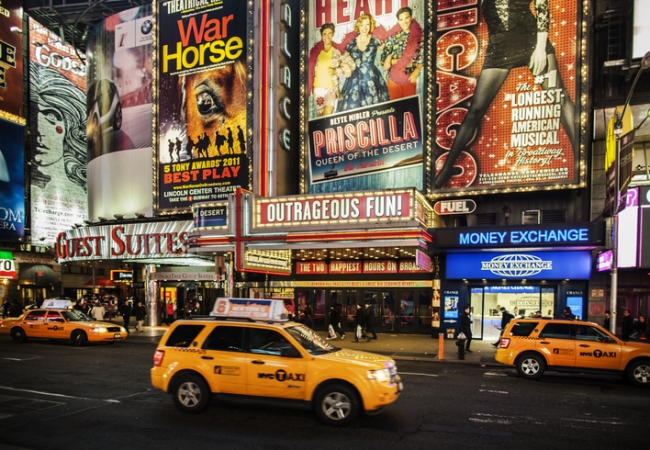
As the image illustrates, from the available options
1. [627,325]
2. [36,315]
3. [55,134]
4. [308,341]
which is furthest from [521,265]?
[55,134]

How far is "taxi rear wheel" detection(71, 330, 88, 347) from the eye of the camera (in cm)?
2131

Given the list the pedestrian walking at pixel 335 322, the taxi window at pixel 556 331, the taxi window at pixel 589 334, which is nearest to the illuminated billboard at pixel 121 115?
the pedestrian walking at pixel 335 322

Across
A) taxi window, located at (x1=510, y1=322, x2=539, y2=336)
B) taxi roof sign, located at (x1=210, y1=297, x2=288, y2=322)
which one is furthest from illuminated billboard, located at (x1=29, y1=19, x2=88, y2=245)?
taxi window, located at (x1=510, y1=322, x2=539, y2=336)

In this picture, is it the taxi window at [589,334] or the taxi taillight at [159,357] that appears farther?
the taxi window at [589,334]

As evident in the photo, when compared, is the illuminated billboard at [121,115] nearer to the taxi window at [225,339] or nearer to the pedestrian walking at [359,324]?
the pedestrian walking at [359,324]

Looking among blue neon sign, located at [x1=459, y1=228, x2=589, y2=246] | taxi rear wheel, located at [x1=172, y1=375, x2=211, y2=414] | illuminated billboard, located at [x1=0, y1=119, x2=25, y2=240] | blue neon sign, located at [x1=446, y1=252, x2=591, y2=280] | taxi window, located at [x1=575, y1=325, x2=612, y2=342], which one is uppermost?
illuminated billboard, located at [x1=0, y1=119, x2=25, y2=240]

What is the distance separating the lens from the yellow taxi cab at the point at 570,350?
13773 mm

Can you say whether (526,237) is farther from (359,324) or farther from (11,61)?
(11,61)

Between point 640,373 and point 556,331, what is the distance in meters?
2.21

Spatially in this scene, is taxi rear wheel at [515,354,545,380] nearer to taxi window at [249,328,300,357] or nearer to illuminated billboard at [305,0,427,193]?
taxi window at [249,328,300,357]

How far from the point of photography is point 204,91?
30219 mm

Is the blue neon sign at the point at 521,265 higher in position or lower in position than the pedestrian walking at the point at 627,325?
higher

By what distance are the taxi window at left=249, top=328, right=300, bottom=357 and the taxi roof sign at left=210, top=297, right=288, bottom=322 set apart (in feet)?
1.26

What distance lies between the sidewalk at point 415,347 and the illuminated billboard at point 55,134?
85.4ft
